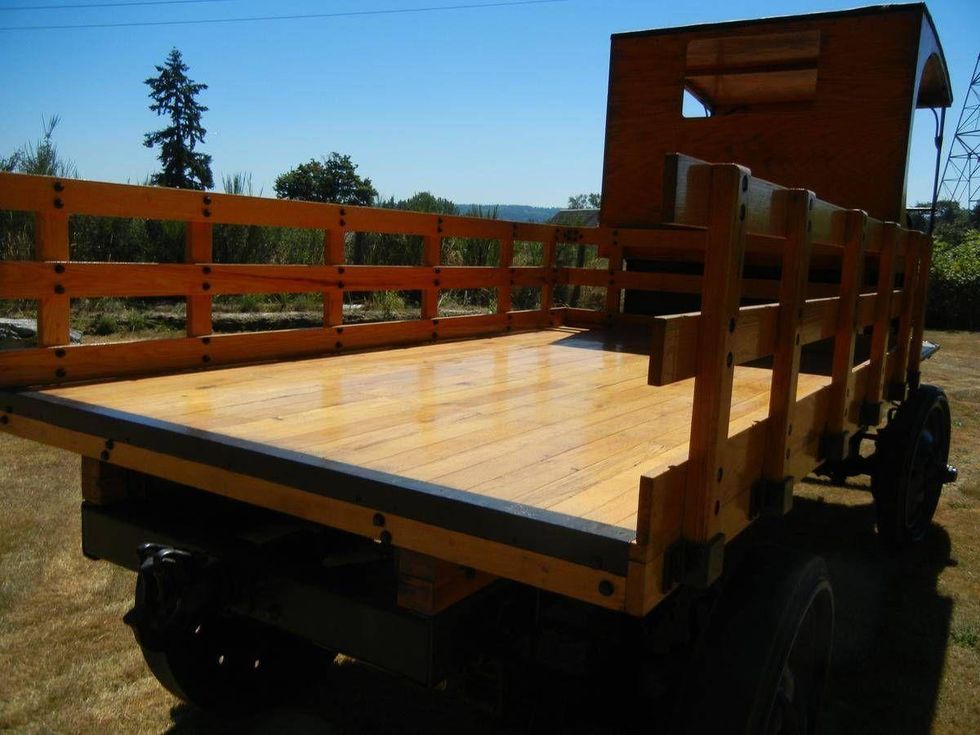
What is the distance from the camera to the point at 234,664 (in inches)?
126

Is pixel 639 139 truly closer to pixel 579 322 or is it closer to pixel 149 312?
pixel 579 322

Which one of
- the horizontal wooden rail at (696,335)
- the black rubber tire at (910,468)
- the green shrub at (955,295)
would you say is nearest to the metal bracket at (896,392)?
the black rubber tire at (910,468)

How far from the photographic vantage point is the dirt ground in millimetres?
3139

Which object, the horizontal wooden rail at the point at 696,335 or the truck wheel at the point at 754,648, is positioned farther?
the truck wheel at the point at 754,648

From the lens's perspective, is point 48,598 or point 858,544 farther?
point 858,544

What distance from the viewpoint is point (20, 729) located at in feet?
9.61

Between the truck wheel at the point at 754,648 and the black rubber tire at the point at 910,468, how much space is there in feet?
7.38

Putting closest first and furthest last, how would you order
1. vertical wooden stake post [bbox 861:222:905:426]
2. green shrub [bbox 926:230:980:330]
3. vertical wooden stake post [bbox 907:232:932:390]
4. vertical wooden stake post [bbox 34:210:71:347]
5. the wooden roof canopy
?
vertical wooden stake post [bbox 34:210:71:347] < vertical wooden stake post [bbox 861:222:905:426] < vertical wooden stake post [bbox 907:232:932:390] < the wooden roof canopy < green shrub [bbox 926:230:980:330]

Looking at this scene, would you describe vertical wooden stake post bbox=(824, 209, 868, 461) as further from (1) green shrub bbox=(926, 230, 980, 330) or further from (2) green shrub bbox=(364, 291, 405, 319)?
(1) green shrub bbox=(926, 230, 980, 330)

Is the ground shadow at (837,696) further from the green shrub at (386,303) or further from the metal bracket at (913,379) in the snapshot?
A: the green shrub at (386,303)

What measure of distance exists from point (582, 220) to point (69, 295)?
452 inches

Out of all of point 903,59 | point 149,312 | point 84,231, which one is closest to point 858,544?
point 903,59

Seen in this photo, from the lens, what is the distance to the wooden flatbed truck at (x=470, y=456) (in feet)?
5.99

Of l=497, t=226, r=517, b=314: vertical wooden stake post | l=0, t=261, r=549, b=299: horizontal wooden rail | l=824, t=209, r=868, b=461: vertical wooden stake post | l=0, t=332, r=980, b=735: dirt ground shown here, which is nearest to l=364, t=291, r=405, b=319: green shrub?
l=497, t=226, r=517, b=314: vertical wooden stake post
